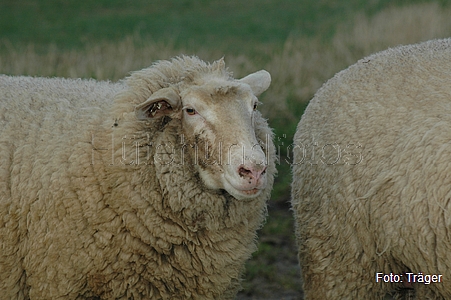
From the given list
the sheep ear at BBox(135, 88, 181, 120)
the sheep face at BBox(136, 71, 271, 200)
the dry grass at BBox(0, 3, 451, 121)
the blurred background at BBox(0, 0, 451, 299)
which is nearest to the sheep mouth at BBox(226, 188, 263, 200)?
the sheep face at BBox(136, 71, 271, 200)

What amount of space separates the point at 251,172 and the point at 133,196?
27.5 inches

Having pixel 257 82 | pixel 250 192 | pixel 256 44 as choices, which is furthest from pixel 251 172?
pixel 256 44

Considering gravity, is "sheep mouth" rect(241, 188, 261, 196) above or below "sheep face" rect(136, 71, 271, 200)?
below

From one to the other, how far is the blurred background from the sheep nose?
1.73 m

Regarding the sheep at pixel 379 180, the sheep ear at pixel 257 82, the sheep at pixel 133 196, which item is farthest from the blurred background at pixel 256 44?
the sheep at pixel 133 196

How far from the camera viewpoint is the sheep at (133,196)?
3158mm

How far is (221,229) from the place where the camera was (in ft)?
11.0

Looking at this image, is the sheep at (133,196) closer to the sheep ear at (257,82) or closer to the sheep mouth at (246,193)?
the sheep mouth at (246,193)

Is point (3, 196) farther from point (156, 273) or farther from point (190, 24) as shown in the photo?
point (190, 24)

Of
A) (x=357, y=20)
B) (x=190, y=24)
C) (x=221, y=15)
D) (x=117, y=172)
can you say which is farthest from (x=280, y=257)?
(x=221, y=15)

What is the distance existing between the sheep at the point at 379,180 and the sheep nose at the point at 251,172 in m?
0.60

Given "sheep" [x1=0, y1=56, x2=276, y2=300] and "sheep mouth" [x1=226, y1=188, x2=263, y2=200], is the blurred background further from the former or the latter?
"sheep mouth" [x1=226, y1=188, x2=263, y2=200]

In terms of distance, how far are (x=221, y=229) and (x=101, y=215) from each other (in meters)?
0.65

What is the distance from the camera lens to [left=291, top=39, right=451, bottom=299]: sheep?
9.62ft
